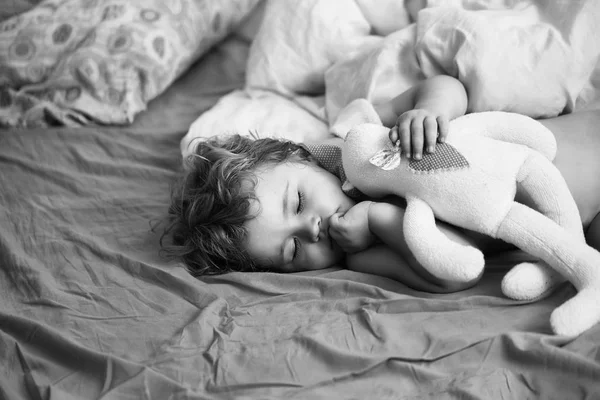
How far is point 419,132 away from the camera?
1021mm

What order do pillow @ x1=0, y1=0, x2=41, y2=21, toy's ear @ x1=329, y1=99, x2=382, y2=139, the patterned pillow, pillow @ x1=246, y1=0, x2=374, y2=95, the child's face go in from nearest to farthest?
the child's face, toy's ear @ x1=329, y1=99, x2=382, y2=139, pillow @ x1=246, y1=0, x2=374, y2=95, the patterned pillow, pillow @ x1=0, y1=0, x2=41, y2=21

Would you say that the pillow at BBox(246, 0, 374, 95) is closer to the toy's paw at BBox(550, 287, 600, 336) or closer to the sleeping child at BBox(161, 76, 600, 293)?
the sleeping child at BBox(161, 76, 600, 293)

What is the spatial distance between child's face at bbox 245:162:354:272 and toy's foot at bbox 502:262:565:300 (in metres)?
0.33

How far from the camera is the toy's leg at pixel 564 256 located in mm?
860

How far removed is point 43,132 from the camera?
1.63 metres

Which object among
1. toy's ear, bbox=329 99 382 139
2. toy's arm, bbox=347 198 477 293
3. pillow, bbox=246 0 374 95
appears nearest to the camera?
toy's arm, bbox=347 198 477 293

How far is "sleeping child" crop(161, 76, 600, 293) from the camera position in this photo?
1045 mm

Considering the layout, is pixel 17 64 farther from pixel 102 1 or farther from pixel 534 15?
pixel 534 15

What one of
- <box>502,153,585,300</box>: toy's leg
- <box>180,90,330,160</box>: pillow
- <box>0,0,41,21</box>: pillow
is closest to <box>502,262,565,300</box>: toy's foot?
<box>502,153,585,300</box>: toy's leg

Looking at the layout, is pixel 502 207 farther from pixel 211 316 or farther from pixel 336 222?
pixel 211 316

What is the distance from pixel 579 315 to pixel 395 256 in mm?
319

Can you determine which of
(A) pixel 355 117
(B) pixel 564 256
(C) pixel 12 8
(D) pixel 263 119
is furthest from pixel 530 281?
(C) pixel 12 8

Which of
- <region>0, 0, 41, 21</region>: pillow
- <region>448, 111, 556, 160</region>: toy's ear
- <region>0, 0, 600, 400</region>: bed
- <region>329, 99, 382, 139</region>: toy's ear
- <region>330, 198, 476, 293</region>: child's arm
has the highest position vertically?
<region>0, 0, 41, 21</region>: pillow

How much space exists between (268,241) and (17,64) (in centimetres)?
107
